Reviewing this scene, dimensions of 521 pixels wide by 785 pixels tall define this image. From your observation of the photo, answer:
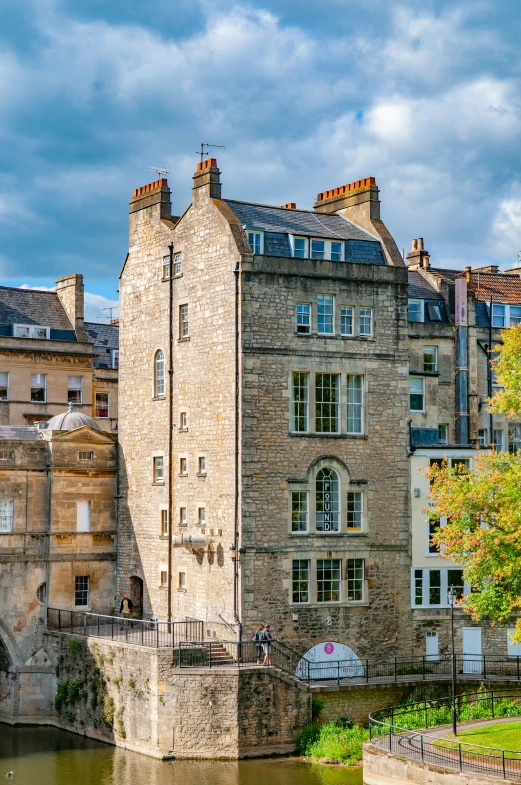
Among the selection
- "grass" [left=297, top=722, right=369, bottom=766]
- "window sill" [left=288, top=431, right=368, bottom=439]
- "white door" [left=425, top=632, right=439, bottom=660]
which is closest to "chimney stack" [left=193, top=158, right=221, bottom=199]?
"window sill" [left=288, top=431, right=368, bottom=439]

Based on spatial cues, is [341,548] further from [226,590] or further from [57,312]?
[57,312]

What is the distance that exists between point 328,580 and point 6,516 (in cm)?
1176

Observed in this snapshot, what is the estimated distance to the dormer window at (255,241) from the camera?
144 feet

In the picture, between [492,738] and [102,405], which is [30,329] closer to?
[102,405]

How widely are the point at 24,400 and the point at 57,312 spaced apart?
570 cm

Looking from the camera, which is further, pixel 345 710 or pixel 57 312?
pixel 57 312

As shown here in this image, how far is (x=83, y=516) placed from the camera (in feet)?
157

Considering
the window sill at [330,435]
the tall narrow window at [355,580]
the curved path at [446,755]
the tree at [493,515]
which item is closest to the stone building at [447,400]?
the tall narrow window at [355,580]

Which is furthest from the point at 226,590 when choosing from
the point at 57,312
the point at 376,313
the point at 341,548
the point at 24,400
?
the point at 57,312

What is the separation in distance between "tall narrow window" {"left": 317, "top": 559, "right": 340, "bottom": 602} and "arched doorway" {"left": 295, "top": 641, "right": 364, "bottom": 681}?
5.00 feet

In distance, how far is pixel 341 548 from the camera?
43781 mm

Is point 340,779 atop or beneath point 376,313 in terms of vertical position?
beneath

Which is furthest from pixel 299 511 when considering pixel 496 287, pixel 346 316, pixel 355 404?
pixel 496 287

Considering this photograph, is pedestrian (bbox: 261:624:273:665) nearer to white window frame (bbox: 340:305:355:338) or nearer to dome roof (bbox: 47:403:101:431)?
white window frame (bbox: 340:305:355:338)
